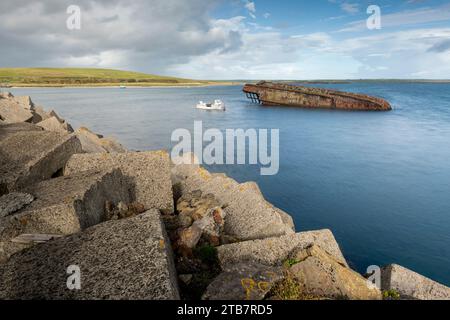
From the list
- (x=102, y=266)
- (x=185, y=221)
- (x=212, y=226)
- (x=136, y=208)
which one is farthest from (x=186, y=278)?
(x=136, y=208)

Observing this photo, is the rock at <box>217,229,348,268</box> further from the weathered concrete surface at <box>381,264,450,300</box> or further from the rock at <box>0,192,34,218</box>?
the rock at <box>0,192,34,218</box>

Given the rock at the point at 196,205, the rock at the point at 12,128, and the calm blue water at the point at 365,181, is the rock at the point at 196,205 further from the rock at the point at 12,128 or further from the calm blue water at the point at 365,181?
the calm blue water at the point at 365,181

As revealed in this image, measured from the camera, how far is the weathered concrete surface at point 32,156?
7855 millimetres

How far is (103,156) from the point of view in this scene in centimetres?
886

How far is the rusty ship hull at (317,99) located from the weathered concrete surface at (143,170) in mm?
63866

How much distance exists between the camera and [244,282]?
16.6 feet

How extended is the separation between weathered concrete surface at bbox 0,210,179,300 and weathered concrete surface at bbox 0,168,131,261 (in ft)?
1.44

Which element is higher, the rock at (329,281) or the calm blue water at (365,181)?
the rock at (329,281)

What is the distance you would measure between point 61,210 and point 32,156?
395 centimetres

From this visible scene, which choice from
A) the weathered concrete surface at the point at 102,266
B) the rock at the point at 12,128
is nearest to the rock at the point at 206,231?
the weathered concrete surface at the point at 102,266

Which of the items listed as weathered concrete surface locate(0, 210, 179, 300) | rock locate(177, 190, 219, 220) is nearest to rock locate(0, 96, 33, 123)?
rock locate(177, 190, 219, 220)

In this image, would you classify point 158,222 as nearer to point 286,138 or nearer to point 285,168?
point 285,168

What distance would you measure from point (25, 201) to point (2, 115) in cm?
1093

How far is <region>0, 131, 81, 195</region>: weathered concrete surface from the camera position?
7855mm
